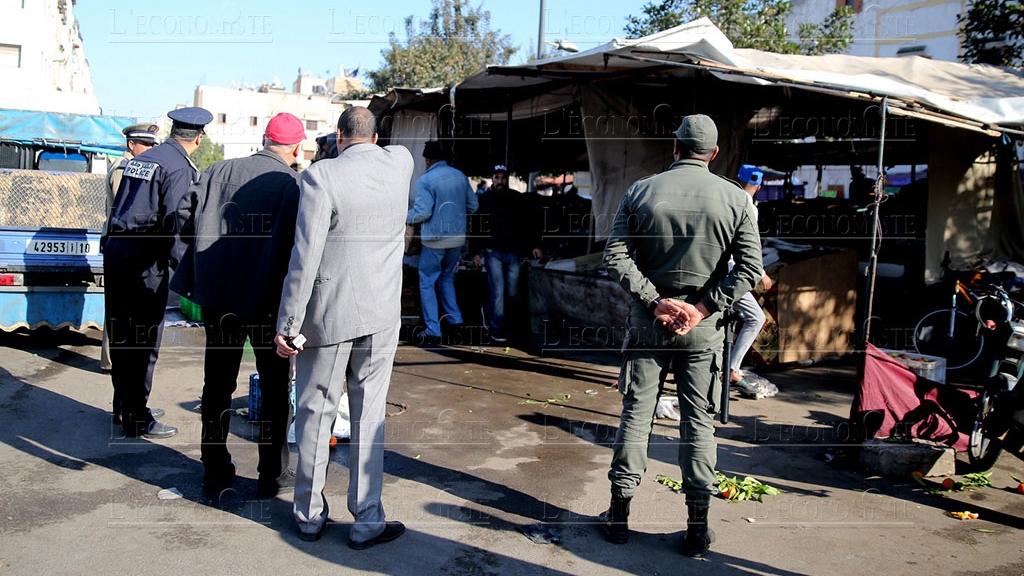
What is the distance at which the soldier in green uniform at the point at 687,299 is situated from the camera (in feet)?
13.0

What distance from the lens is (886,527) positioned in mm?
4359

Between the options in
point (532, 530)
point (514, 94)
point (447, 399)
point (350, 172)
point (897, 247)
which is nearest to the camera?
point (350, 172)

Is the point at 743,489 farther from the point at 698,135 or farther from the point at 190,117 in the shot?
the point at 190,117

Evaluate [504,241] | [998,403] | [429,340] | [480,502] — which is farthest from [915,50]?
[480,502]

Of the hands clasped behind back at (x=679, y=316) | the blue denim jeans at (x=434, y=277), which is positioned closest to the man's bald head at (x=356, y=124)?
the hands clasped behind back at (x=679, y=316)

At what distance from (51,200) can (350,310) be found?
21.8 feet

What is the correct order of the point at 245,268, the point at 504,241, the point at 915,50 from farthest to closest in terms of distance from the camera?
A: the point at 915,50, the point at 504,241, the point at 245,268

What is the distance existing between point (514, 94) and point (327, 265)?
7.84 meters

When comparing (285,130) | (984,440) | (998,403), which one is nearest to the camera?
(285,130)

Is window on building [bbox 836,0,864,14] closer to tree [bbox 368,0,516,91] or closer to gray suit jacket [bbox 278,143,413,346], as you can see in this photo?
tree [bbox 368,0,516,91]

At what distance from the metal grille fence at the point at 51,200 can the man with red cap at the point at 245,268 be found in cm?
519

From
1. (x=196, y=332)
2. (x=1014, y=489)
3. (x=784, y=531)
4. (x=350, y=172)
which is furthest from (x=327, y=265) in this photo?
(x=196, y=332)

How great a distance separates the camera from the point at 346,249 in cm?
379

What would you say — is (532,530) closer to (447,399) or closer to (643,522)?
(643,522)
